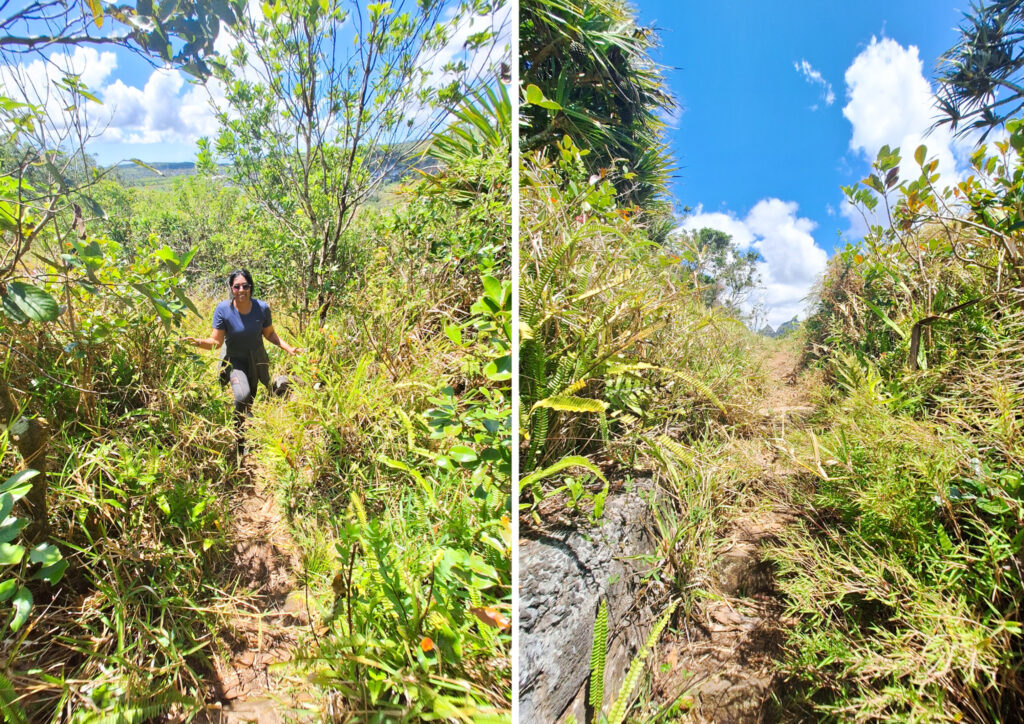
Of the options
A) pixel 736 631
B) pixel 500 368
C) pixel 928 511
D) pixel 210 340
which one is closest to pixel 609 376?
pixel 500 368

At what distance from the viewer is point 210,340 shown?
1444 mm

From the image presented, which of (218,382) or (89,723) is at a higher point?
(218,382)

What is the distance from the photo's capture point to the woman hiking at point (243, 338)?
5.37ft

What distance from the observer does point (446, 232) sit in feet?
6.17

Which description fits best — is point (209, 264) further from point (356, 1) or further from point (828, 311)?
point (828, 311)

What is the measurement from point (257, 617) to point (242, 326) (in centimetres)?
123

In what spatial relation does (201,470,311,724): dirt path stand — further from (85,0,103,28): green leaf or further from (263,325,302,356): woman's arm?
(85,0,103,28): green leaf

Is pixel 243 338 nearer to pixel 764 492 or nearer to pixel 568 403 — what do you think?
pixel 568 403

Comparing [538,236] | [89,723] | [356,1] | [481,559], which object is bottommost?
[89,723]

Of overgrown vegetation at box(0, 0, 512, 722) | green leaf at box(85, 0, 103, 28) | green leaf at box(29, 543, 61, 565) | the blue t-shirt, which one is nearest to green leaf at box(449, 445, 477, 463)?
overgrown vegetation at box(0, 0, 512, 722)

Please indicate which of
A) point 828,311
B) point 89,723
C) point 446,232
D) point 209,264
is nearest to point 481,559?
point 89,723

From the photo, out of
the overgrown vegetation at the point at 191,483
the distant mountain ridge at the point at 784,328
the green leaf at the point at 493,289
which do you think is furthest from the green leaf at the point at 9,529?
the distant mountain ridge at the point at 784,328

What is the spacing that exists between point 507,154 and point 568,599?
5.31 feet

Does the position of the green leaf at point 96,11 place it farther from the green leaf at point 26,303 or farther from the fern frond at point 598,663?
the fern frond at point 598,663
